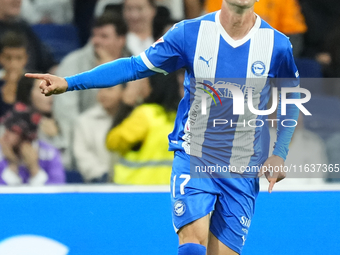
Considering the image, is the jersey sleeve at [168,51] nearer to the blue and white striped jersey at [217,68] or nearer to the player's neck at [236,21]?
the blue and white striped jersey at [217,68]

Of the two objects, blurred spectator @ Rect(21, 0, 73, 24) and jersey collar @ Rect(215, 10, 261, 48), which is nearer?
jersey collar @ Rect(215, 10, 261, 48)

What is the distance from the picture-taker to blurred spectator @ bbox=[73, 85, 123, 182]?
392 centimetres

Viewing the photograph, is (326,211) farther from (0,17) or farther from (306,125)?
(0,17)

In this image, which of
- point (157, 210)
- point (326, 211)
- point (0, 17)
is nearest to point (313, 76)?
point (326, 211)

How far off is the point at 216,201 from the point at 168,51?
0.79 m

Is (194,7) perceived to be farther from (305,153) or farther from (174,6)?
(305,153)

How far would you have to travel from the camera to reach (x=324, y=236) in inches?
133

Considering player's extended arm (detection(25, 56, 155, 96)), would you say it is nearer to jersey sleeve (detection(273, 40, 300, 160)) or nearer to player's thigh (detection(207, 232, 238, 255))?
jersey sleeve (detection(273, 40, 300, 160))

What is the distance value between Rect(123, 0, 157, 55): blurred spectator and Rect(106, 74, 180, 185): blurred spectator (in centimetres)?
39

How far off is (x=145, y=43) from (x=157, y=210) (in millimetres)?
1518

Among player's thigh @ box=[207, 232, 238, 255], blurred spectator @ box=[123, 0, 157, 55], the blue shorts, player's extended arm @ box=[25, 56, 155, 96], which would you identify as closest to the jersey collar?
player's extended arm @ box=[25, 56, 155, 96]

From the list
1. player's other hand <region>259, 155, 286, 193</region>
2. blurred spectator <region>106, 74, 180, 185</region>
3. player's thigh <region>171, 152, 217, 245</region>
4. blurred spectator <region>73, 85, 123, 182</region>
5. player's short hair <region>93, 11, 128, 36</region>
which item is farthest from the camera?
player's short hair <region>93, 11, 128, 36</region>

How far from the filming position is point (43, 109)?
13.4ft

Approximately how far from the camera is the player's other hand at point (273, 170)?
263cm
